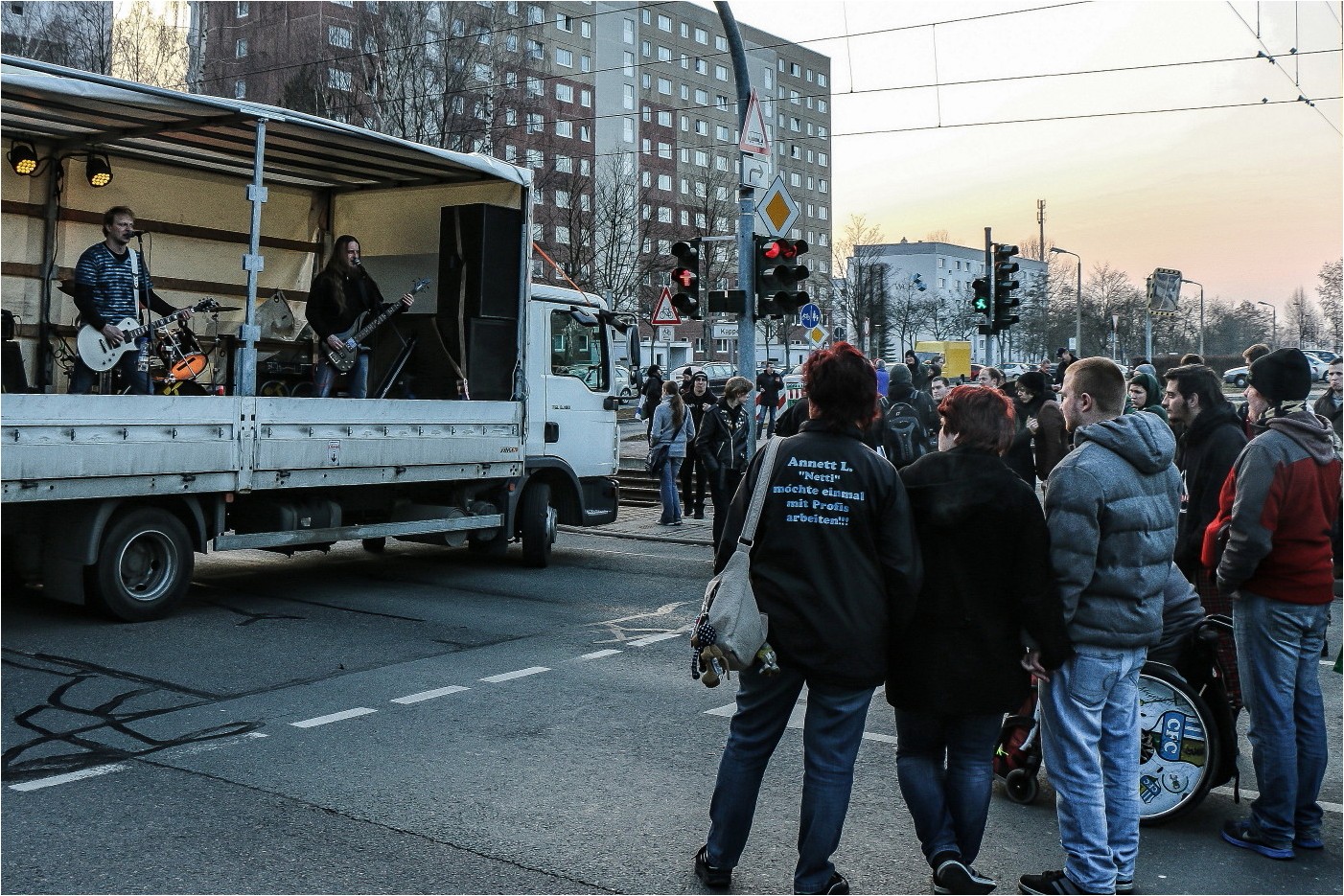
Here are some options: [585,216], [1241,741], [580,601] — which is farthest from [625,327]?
[585,216]

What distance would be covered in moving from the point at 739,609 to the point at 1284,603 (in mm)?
2061

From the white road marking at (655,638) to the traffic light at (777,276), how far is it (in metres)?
5.53

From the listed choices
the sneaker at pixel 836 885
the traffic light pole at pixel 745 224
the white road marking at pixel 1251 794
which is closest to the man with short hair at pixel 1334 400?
the traffic light pole at pixel 745 224

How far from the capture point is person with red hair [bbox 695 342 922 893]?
12.9ft

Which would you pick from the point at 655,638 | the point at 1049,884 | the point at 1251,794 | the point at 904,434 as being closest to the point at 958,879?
the point at 1049,884

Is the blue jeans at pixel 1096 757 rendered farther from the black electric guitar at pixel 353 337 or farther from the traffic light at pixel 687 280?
the traffic light at pixel 687 280

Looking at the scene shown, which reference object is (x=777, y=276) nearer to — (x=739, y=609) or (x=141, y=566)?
(x=141, y=566)

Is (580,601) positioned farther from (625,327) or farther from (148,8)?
(148,8)

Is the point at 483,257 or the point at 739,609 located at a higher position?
the point at 483,257

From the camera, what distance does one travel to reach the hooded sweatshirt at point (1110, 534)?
4035mm

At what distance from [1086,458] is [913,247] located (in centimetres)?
12650

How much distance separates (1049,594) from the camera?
3.98m

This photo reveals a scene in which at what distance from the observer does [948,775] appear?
13.6ft

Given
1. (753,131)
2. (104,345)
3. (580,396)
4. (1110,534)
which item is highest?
(753,131)
